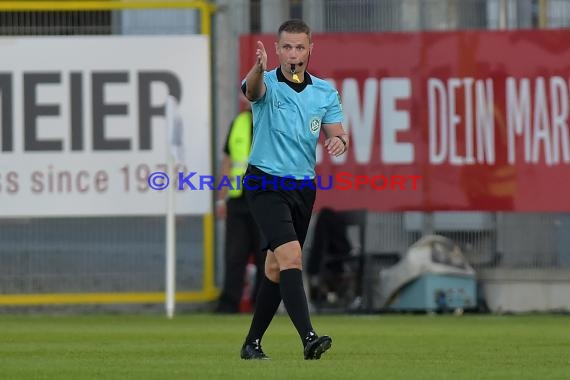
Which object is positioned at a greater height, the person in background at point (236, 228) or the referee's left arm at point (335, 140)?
the referee's left arm at point (335, 140)

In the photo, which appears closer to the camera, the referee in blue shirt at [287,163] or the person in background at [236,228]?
the referee in blue shirt at [287,163]

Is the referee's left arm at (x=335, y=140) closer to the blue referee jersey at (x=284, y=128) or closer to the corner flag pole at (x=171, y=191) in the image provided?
the blue referee jersey at (x=284, y=128)

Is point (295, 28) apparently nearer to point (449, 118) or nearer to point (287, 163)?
point (287, 163)

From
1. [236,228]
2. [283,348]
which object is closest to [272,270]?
[283,348]

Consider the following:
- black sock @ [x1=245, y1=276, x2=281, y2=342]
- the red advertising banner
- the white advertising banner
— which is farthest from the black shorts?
the white advertising banner

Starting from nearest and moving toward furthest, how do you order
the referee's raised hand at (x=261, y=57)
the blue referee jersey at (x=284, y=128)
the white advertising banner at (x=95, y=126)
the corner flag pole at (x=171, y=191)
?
1. the referee's raised hand at (x=261, y=57)
2. the blue referee jersey at (x=284, y=128)
3. the corner flag pole at (x=171, y=191)
4. the white advertising banner at (x=95, y=126)

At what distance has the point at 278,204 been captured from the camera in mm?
8914

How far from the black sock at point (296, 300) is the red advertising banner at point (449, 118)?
7.03m

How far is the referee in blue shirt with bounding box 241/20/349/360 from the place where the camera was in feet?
28.9

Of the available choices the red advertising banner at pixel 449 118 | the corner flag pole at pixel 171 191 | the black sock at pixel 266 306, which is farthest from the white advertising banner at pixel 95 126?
the black sock at pixel 266 306

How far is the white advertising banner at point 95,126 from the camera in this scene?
15969 mm

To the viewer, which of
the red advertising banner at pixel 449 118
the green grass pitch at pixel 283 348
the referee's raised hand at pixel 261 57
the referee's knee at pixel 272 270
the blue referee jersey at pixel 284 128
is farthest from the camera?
the red advertising banner at pixel 449 118

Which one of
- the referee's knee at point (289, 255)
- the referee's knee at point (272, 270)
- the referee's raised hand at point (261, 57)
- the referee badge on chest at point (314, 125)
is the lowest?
the referee's knee at point (272, 270)

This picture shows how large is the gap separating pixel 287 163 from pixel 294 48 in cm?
64
